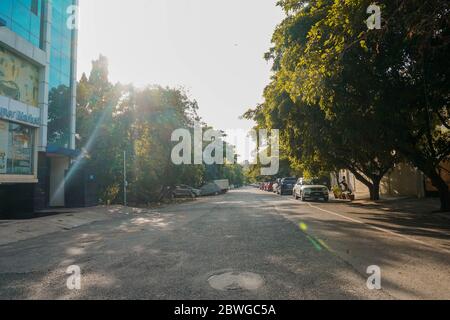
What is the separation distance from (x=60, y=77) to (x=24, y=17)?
5434mm

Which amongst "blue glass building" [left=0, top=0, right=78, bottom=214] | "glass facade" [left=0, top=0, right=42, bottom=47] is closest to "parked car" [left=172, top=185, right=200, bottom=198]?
"blue glass building" [left=0, top=0, right=78, bottom=214]

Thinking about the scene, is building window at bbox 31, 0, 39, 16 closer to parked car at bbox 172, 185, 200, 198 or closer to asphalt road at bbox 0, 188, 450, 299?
asphalt road at bbox 0, 188, 450, 299

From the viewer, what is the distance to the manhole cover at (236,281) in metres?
4.77

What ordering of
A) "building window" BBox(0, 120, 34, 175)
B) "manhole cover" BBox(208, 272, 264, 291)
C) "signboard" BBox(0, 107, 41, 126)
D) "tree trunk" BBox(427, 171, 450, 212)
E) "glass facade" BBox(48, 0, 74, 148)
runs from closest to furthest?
"manhole cover" BBox(208, 272, 264, 291) < "tree trunk" BBox(427, 171, 450, 212) < "signboard" BBox(0, 107, 41, 126) < "building window" BBox(0, 120, 34, 175) < "glass facade" BBox(48, 0, 74, 148)

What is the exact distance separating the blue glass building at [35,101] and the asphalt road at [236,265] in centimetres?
1060

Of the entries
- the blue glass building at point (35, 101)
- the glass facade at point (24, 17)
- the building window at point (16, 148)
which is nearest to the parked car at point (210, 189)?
the blue glass building at point (35, 101)

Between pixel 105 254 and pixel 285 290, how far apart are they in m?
4.75

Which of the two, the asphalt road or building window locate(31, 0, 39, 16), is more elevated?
building window locate(31, 0, 39, 16)

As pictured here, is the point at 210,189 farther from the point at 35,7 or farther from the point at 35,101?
the point at 35,7

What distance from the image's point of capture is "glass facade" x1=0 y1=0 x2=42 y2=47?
20.3m

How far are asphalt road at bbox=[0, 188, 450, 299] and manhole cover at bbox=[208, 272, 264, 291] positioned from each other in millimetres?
15

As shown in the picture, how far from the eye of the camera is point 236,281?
5.07m

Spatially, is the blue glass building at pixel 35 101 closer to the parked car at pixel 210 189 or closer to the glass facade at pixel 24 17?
the glass facade at pixel 24 17
